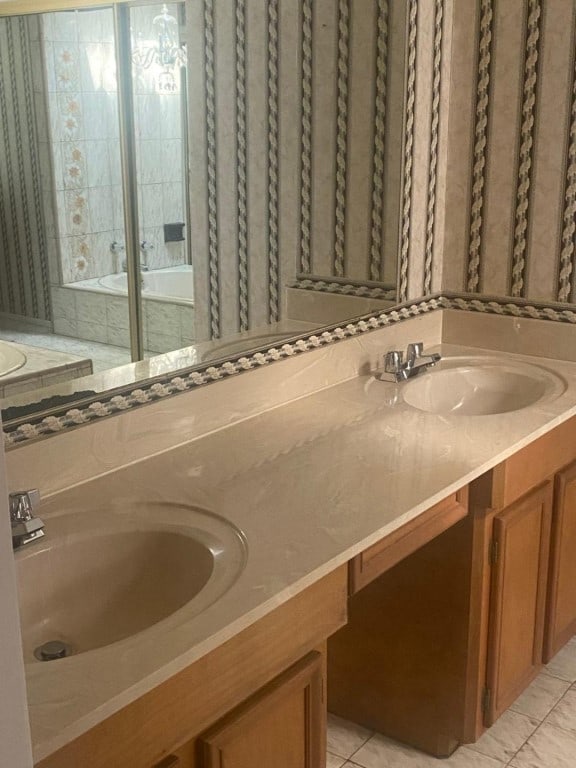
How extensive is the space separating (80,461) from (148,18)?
0.82 m

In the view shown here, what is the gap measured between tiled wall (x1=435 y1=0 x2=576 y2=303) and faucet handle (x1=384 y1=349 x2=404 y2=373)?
18.3 inches

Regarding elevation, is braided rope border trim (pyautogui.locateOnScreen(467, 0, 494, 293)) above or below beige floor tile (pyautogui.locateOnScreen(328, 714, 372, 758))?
above

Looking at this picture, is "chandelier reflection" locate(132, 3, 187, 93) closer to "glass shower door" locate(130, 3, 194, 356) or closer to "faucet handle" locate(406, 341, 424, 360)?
"glass shower door" locate(130, 3, 194, 356)

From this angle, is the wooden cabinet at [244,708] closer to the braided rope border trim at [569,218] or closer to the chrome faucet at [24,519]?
the chrome faucet at [24,519]

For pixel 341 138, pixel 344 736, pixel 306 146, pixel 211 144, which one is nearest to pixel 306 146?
pixel 306 146

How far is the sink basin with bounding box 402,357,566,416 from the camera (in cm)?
251

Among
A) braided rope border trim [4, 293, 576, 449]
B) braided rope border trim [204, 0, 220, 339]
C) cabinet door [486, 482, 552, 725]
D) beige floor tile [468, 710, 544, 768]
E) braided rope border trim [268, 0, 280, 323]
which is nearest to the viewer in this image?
braided rope border trim [4, 293, 576, 449]

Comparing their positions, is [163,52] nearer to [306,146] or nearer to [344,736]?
[306,146]

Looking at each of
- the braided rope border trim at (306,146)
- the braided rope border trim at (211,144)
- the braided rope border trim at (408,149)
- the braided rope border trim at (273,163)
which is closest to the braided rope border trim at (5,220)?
the braided rope border trim at (211,144)

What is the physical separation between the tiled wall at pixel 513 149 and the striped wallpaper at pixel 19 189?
4.86 feet

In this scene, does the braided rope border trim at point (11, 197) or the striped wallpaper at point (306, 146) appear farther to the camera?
the striped wallpaper at point (306, 146)

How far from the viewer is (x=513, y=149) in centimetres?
262

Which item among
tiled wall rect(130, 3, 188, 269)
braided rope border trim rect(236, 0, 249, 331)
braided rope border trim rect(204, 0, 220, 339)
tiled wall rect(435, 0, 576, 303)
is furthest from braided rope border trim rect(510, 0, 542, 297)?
tiled wall rect(130, 3, 188, 269)

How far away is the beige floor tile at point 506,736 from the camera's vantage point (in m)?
2.27
